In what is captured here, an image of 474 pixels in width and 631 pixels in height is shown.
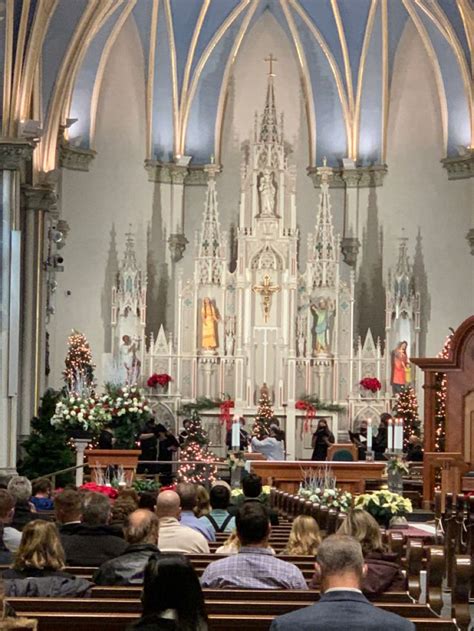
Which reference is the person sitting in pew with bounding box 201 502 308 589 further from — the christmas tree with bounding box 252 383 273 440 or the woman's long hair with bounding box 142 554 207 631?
the christmas tree with bounding box 252 383 273 440

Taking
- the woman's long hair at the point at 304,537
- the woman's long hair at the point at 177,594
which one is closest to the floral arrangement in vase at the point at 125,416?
the woman's long hair at the point at 304,537

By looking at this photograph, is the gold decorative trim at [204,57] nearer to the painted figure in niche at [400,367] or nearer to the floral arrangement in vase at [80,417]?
the painted figure in niche at [400,367]

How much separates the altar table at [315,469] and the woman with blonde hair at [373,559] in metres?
13.3

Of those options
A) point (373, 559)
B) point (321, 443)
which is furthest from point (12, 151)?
point (373, 559)

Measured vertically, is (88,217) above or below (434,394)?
above

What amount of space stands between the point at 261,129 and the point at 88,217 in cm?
467

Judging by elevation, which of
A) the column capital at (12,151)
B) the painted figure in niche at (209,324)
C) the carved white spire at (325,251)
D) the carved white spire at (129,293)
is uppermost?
the column capital at (12,151)

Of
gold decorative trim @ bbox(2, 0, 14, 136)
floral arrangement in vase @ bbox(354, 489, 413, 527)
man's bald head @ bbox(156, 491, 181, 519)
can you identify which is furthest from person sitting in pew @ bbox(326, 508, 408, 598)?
gold decorative trim @ bbox(2, 0, 14, 136)

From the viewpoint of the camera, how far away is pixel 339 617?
5172 mm

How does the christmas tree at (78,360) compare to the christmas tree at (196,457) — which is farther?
the christmas tree at (78,360)

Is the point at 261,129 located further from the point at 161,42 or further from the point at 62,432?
the point at 62,432

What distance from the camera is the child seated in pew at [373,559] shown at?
314 inches

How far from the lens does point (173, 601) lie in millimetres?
4820

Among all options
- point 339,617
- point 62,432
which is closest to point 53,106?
point 62,432
